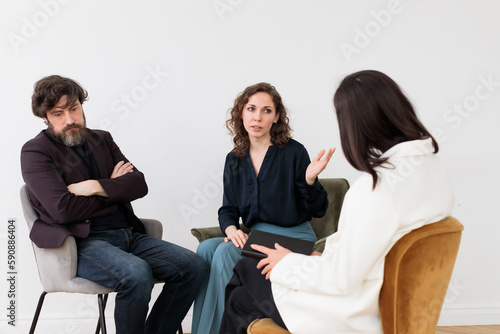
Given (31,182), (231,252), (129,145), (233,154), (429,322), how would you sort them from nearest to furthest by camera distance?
(429,322) → (31,182) → (231,252) → (233,154) → (129,145)

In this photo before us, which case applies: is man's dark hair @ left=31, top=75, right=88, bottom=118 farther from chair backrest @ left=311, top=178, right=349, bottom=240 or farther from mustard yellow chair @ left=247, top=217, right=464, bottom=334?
mustard yellow chair @ left=247, top=217, right=464, bottom=334

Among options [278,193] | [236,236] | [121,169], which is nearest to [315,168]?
[278,193]

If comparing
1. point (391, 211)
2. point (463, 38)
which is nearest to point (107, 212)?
point (391, 211)

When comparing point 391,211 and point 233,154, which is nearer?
point 391,211

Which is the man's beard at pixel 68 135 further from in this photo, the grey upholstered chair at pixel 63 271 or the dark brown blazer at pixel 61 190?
the grey upholstered chair at pixel 63 271

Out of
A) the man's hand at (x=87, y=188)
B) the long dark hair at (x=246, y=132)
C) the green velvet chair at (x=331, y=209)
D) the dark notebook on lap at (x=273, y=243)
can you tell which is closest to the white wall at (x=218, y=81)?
the green velvet chair at (x=331, y=209)

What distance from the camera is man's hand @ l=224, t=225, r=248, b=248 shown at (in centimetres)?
250

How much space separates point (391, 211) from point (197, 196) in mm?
2028

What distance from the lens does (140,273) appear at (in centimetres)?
224

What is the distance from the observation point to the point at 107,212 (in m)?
2.49

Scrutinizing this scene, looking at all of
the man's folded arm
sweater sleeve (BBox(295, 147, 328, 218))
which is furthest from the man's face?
sweater sleeve (BBox(295, 147, 328, 218))

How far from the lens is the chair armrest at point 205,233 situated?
275 cm

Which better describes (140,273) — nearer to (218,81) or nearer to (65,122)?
(65,122)

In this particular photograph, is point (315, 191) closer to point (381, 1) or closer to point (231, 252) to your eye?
point (231, 252)
